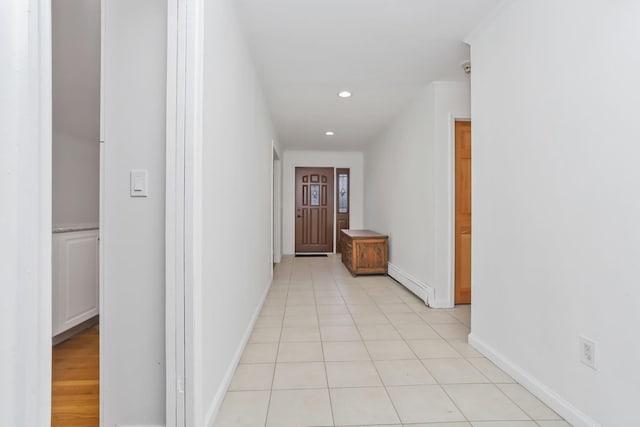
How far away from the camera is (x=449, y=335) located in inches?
106

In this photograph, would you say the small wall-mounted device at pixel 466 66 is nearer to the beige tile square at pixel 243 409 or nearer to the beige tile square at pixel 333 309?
the beige tile square at pixel 333 309

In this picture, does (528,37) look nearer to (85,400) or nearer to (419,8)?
(419,8)

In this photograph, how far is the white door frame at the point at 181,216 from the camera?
4.42 feet

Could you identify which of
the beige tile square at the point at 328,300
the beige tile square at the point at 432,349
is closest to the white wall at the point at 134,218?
the beige tile square at the point at 432,349

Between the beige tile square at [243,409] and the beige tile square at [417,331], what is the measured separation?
4.30ft

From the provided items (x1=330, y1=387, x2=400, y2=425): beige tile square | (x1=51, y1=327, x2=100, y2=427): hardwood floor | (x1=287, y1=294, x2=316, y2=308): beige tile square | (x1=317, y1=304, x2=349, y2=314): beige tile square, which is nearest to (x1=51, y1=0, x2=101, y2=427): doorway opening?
(x1=51, y1=327, x2=100, y2=427): hardwood floor

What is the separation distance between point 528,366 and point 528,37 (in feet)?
6.07

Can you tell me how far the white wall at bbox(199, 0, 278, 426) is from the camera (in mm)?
1498

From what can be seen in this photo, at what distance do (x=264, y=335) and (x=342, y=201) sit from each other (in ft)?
17.2

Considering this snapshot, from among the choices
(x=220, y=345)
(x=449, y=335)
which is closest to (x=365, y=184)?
(x=449, y=335)
